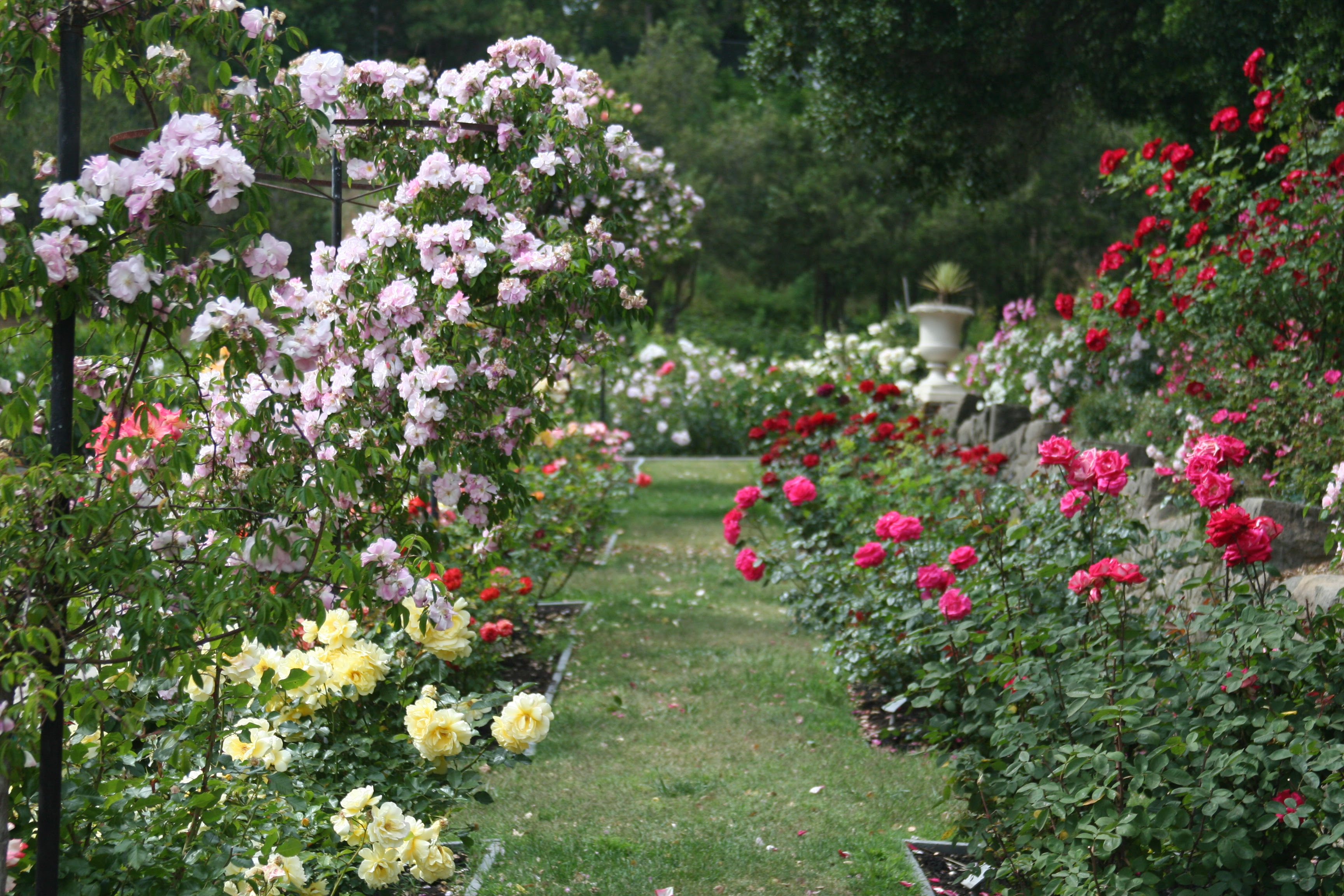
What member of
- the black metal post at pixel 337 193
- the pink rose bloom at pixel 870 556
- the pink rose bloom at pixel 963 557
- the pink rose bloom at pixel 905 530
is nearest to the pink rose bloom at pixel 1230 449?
the pink rose bloom at pixel 963 557

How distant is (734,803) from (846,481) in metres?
2.30

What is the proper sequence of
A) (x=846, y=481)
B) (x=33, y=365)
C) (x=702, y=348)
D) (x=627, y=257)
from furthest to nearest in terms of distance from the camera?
(x=702, y=348) < (x=33, y=365) < (x=846, y=481) < (x=627, y=257)

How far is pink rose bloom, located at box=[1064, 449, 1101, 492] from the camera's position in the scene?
106 inches

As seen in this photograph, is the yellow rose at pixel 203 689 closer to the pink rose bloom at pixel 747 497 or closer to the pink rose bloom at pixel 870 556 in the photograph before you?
the pink rose bloom at pixel 870 556

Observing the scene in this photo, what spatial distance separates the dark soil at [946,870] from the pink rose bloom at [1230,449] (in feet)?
3.89

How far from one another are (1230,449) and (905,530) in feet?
3.82

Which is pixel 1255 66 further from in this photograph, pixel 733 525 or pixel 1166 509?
pixel 733 525

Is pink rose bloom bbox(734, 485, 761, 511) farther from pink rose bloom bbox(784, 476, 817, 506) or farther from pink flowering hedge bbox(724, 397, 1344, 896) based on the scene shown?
pink flowering hedge bbox(724, 397, 1344, 896)

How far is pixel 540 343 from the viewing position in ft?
9.88

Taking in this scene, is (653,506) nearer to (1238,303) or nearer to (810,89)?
(810,89)

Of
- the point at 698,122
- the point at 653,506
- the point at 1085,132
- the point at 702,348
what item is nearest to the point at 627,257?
the point at 653,506

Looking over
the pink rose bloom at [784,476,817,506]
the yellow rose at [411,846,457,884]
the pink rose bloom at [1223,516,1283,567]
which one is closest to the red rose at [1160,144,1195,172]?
the pink rose bloom at [784,476,817,506]

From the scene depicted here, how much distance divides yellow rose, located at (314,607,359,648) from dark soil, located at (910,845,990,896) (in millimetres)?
1611

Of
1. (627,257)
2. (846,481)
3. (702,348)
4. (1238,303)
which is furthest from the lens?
(702,348)
